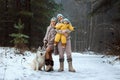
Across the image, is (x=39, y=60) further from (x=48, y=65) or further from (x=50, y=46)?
(x=50, y=46)

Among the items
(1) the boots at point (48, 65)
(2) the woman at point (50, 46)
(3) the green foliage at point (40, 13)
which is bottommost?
(1) the boots at point (48, 65)

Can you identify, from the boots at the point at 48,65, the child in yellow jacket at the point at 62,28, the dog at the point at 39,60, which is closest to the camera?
the dog at the point at 39,60

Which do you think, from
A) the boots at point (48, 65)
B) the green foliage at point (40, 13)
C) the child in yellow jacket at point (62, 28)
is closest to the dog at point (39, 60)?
the boots at point (48, 65)

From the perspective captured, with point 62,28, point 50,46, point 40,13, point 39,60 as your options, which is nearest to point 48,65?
point 39,60

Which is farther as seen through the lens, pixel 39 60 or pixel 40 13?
pixel 40 13

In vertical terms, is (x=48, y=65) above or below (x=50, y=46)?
below

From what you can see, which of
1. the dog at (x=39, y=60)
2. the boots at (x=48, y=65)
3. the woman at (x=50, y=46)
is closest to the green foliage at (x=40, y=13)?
the woman at (x=50, y=46)

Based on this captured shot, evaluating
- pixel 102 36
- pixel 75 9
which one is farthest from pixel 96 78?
pixel 75 9

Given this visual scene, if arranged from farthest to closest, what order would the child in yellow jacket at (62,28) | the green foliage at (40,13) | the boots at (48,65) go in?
1. the green foliage at (40,13)
2. the child in yellow jacket at (62,28)
3. the boots at (48,65)

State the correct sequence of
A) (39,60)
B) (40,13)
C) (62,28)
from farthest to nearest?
1. (40,13)
2. (62,28)
3. (39,60)

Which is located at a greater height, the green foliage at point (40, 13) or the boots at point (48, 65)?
the green foliage at point (40, 13)

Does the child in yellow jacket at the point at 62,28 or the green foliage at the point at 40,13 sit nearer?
the child in yellow jacket at the point at 62,28

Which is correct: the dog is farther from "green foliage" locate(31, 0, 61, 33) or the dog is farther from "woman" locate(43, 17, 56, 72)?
"green foliage" locate(31, 0, 61, 33)

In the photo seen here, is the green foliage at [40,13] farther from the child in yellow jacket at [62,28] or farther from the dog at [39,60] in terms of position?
the dog at [39,60]
